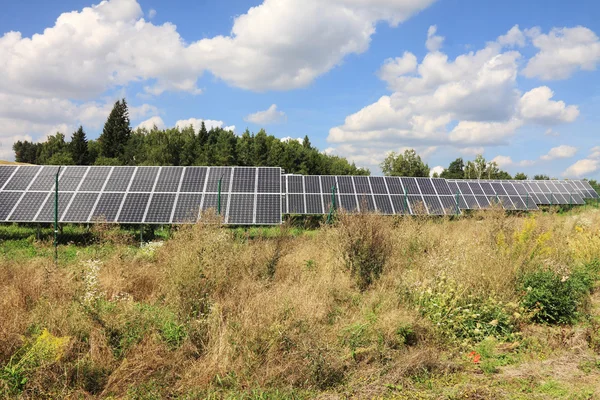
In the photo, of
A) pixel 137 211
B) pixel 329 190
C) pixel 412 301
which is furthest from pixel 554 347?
pixel 329 190

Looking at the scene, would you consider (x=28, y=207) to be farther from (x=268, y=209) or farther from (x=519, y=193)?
(x=519, y=193)

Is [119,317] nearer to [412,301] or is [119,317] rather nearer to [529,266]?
[412,301]

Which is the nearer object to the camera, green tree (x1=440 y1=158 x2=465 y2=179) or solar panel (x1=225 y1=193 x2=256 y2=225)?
solar panel (x1=225 y1=193 x2=256 y2=225)

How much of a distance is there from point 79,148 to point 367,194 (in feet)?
185

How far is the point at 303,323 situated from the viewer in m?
6.13

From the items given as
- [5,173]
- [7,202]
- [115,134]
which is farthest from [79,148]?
[7,202]

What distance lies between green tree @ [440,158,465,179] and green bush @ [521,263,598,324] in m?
87.2

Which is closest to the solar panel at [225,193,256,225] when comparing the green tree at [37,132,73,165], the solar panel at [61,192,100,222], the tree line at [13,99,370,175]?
the solar panel at [61,192,100,222]

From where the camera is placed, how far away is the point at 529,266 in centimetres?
919

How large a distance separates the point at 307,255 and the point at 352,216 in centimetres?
205

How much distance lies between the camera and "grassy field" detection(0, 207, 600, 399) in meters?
5.18

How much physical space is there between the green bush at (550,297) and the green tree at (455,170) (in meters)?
87.2

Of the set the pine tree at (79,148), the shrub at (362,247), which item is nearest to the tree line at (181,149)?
the pine tree at (79,148)

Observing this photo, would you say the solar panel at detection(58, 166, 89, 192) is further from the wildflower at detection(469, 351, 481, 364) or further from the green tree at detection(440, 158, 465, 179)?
the green tree at detection(440, 158, 465, 179)
